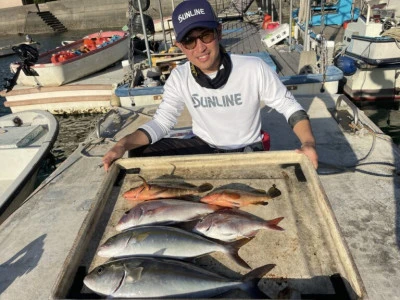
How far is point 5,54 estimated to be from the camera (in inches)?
880

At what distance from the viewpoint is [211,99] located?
10.3ft

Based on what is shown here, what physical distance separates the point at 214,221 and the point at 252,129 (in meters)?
Result: 1.52

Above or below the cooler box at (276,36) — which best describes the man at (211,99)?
above

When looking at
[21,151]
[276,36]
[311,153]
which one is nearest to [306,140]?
[311,153]

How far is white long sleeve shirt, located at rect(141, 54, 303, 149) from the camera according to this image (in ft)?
9.87

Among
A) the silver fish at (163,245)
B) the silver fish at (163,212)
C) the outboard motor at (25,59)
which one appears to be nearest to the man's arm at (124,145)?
the silver fish at (163,212)

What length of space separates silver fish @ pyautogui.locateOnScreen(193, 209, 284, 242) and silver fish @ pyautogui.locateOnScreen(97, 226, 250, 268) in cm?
6

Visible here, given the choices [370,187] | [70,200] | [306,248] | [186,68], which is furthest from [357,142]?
[70,200]

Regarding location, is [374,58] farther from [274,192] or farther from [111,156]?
[111,156]

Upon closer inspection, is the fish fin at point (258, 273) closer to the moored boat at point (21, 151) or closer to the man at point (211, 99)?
the man at point (211, 99)

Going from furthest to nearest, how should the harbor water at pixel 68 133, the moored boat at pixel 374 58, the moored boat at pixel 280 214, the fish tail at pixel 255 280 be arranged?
the moored boat at pixel 374 58 < the harbor water at pixel 68 133 < the moored boat at pixel 280 214 < the fish tail at pixel 255 280

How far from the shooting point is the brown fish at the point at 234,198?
7.34 feet

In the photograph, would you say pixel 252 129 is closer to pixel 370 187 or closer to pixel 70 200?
pixel 370 187

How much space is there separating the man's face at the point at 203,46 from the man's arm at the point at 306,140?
39.8 inches
